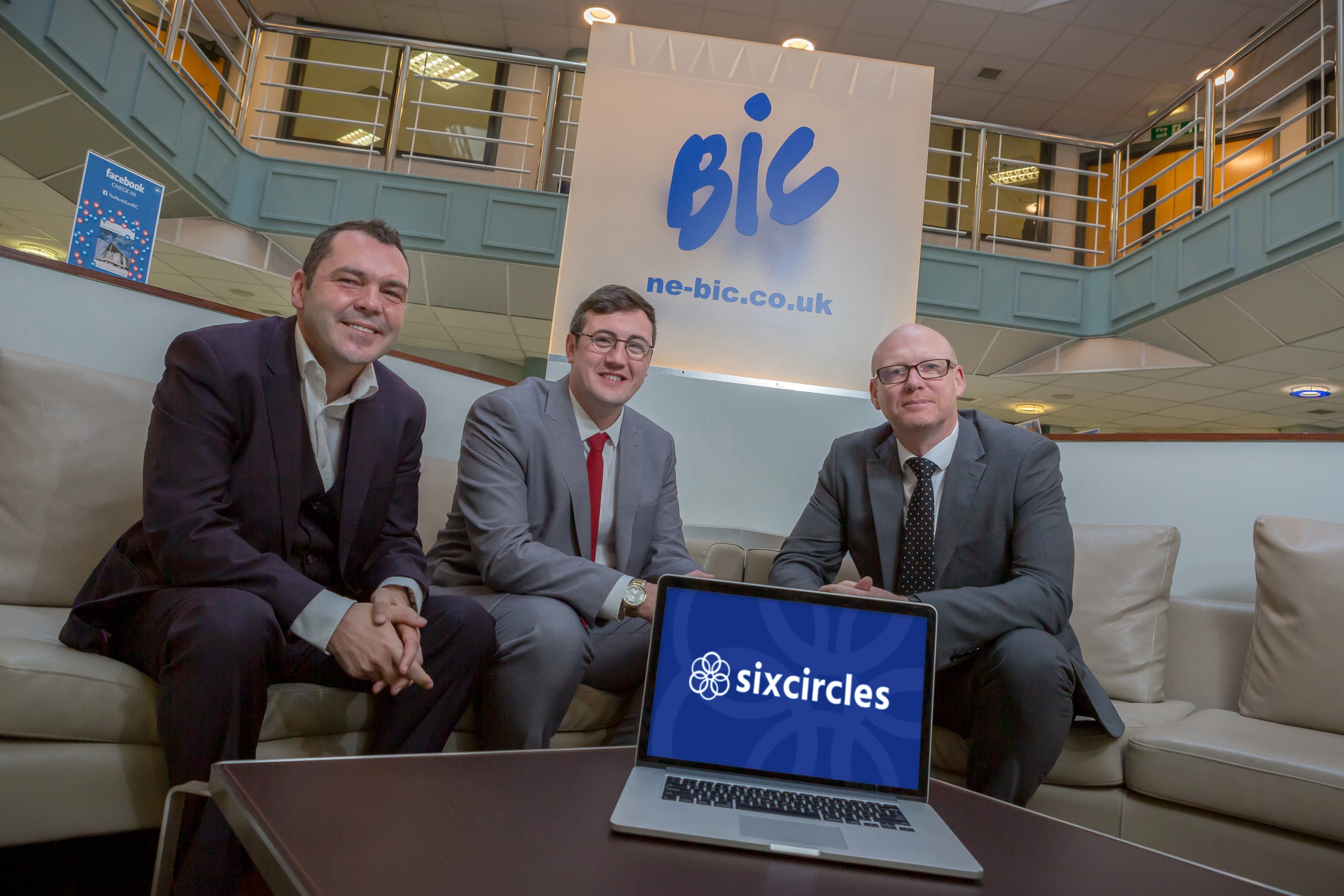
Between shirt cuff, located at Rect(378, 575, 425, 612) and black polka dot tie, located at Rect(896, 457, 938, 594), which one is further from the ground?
black polka dot tie, located at Rect(896, 457, 938, 594)

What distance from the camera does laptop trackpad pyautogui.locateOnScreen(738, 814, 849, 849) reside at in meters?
0.69

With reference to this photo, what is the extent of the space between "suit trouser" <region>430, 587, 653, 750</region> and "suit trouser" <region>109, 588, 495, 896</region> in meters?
0.07

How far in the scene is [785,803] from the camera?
810 mm

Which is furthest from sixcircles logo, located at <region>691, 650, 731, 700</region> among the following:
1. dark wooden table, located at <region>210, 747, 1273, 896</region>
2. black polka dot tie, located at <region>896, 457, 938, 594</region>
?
black polka dot tie, located at <region>896, 457, 938, 594</region>

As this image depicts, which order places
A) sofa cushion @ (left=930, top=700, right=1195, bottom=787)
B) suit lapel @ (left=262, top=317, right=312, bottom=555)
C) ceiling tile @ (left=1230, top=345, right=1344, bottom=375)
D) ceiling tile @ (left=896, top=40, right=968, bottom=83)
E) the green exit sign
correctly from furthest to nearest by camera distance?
1. the green exit sign
2. ceiling tile @ (left=896, top=40, right=968, bottom=83)
3. ceiling tile @ (left=1230, top=345, right=1344, bottom=375)
4. sofa cushion @ (left=930, top=700, right=1195, bottom=787)
5. suit lapel @ (left=262, top=317, right=312, bottom=555)

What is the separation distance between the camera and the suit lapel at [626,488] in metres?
1.71

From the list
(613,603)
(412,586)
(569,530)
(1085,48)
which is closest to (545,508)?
(569,530)

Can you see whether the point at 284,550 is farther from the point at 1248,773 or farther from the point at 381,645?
the point at 1248,773

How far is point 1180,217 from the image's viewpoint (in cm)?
544

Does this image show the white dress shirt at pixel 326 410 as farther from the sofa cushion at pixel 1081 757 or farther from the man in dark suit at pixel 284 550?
the sofa cushion at pixel 1081 757

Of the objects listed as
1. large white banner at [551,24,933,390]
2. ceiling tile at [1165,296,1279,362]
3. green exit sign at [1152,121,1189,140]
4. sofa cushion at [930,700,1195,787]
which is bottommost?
sofa cushion at [930,700,1195,787]

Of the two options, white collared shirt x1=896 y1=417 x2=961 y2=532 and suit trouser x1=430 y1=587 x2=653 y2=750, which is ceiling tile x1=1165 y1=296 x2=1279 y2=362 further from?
suit trouser x1=430 y1=587 x2=653 y2=750

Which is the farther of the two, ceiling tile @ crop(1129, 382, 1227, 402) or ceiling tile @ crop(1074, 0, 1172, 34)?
ceiling tile @ crop(1129, 382, 1227, 402)

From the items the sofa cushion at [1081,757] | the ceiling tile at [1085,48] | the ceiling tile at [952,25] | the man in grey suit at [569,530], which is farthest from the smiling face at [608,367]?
the ceiling tile at [1085,48]
